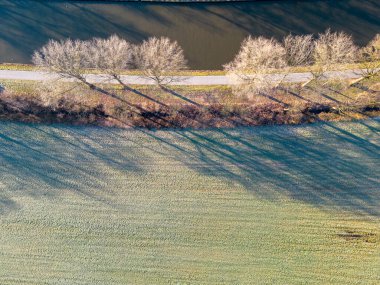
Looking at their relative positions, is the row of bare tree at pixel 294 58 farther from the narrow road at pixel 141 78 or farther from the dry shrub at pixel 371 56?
the narrow road at pixel 141 78

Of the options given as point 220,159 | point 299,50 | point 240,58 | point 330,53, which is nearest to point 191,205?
→ point 220,159

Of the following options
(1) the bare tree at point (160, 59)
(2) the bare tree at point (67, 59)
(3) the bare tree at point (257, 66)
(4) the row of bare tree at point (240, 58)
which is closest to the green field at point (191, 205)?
(3) the bare tree at point (257, 66)

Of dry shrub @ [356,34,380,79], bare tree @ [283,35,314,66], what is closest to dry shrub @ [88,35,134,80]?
bare tree @ [283,35,314,66]

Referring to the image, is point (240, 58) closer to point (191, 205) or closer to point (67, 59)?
point (191, 205)

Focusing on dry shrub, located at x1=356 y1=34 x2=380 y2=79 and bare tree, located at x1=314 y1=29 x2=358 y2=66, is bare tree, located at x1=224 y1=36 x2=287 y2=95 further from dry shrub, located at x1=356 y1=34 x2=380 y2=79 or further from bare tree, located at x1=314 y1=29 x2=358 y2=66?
dry shrub, located at x1=356 y1=34 x2=380 y2=79

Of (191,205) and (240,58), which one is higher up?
(240,58)

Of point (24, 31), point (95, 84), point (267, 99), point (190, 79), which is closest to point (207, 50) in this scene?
point (190, 79)

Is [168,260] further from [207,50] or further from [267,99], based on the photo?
[207,50]
